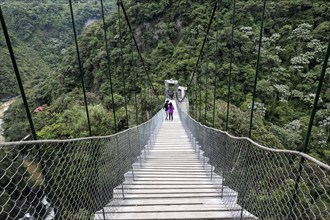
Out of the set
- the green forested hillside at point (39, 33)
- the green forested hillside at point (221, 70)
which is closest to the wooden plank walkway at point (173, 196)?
the green forested hillside at point (221, 70)

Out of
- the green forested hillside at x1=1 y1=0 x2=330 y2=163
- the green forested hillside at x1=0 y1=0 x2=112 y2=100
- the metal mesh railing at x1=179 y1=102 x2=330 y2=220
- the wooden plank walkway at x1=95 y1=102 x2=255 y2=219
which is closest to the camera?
the metal mesh railing at x1=179 y1=102 x2=330 y2=220

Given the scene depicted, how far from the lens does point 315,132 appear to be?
29.3 ft

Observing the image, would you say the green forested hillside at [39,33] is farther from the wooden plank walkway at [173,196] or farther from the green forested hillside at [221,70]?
the wooden plank walkway at [173,196]

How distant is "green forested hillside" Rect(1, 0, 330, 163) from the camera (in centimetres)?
848

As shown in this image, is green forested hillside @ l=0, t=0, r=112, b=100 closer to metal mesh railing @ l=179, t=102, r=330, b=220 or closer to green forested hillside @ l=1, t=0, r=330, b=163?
green forested hillside @ l=1, t=0, r=330, b=163

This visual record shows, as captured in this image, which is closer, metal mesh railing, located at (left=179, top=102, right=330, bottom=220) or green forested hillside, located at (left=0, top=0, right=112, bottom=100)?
metal mesh railing, located at (left=179, top=102, right=330, bottom=220)

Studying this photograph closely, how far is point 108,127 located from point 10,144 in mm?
7163

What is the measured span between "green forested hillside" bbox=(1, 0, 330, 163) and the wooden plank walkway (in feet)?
17.1

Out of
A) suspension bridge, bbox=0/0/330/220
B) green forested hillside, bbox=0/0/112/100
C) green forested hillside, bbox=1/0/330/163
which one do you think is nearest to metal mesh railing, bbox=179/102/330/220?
suspension bridge, bbox=0/0/330/220

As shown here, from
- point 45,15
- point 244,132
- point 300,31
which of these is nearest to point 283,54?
point 300,31

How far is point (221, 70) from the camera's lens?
497 inches

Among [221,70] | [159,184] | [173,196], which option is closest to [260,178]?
[173,196]

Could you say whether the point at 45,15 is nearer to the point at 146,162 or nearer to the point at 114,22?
the point at 114,22

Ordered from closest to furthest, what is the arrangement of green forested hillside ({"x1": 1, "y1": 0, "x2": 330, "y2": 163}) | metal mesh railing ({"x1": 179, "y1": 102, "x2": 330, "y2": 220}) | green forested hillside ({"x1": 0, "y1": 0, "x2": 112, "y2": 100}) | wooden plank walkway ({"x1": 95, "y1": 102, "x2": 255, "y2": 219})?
metal mesh railing ({"x1": 179, "y1": 102, "x2": 330, "y2": 220}) < wooden plank walkway ({"x1": 95, "y1": 102, "x2": 255, "y2": 219}) < green forested hillside ({"x1": 1, "y1": 0, "x2": 330, "y2": 163}) < green forested hillside ({"x1": 0, "y1": 0, "x2": 112, "y2": 100})
